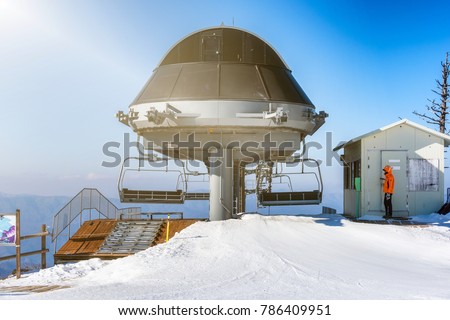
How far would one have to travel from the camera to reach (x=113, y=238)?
18125mm

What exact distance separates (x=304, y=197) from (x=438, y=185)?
6801mm

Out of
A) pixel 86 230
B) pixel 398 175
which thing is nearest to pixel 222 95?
pixel 86 230

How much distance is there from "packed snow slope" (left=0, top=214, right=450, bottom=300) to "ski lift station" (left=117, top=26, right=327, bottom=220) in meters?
2.15

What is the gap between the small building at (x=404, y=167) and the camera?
2233 cm

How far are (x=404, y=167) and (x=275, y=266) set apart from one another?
12081 mm

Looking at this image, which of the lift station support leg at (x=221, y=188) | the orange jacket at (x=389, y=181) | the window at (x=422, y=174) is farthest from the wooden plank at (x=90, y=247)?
the window at (x=422, y=174)

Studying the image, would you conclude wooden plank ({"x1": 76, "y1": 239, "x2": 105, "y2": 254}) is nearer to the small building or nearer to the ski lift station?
the ski lift station

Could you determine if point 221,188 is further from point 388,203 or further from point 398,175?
point 398,175

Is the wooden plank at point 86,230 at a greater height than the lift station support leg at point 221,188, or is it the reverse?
the lift station support leg at point 221,188

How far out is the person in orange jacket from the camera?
21016mm

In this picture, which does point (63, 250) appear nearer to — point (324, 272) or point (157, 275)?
point (157, 275)

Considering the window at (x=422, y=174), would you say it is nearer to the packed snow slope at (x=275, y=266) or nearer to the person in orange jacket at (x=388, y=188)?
the person in orange jacket at (x=388, y=188)

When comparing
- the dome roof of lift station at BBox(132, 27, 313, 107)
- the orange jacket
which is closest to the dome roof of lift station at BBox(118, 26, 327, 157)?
the dome roof of lift station at BBox(132, 27, 313, 107)

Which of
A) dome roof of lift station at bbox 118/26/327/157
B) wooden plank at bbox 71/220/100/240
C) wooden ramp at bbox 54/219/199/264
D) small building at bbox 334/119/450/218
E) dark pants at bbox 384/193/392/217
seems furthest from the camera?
small building at bbox 334/119/450/218
